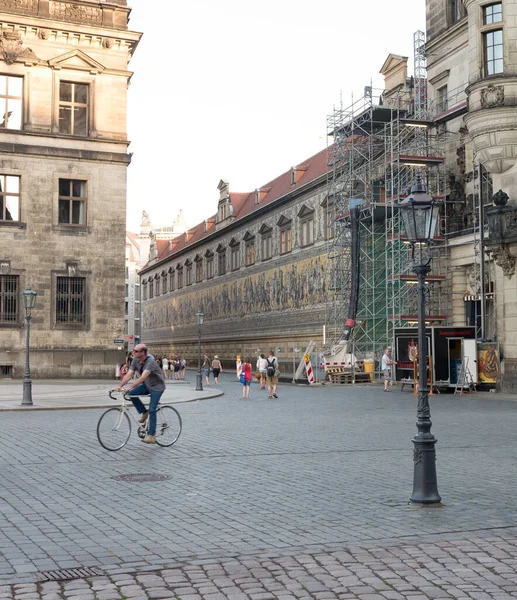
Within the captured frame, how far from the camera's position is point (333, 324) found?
149 ft

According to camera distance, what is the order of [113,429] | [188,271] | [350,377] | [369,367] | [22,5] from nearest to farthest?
[113,429]
[22,5]
[350,377]
[369,367]
[188,271]

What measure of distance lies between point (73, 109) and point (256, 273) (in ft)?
78.7

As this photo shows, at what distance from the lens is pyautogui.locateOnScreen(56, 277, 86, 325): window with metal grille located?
37.5m

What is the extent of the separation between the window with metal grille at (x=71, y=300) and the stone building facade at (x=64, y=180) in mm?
46

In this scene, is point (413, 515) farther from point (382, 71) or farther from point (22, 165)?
point (382, 71)

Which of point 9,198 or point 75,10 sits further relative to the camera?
point 75,10

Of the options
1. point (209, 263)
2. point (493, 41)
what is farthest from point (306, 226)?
point (209, 263)

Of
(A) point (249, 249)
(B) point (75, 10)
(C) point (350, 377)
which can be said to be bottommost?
(C) point (350, 377)

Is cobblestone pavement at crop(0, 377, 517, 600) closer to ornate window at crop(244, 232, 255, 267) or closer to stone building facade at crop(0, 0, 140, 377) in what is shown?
stone building facade at crop(0, 0, 140, 377)

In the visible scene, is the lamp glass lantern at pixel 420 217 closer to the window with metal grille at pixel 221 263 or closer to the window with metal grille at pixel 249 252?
the window with metal grille at pixel 249 252

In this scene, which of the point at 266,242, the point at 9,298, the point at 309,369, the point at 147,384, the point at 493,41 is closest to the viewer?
the point at 147,384

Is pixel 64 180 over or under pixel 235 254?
over

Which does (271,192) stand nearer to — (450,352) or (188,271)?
(188,271)

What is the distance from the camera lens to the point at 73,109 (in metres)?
38.2
